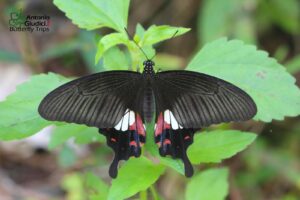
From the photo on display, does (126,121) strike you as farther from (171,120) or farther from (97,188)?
(97,188)

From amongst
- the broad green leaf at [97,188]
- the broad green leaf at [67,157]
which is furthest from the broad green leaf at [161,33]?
the broad green leaf at [67,157]

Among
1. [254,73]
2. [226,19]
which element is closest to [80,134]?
[254,73]

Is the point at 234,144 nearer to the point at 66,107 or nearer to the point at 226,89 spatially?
the point at 226,89

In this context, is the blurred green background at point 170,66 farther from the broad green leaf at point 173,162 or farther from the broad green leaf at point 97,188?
the broad green leaf at point 173,162

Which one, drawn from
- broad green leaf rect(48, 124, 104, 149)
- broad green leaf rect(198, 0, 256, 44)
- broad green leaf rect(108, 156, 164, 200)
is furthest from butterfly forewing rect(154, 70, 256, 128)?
broad green leaf rect(198, 0, 256, 44)

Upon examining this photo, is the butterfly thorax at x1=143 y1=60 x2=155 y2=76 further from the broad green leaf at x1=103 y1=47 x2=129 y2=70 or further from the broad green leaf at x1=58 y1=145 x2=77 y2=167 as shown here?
the broad green leaf at x1=58 y1=145 x2=77 y2=167

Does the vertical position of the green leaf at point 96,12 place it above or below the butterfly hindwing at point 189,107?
above
